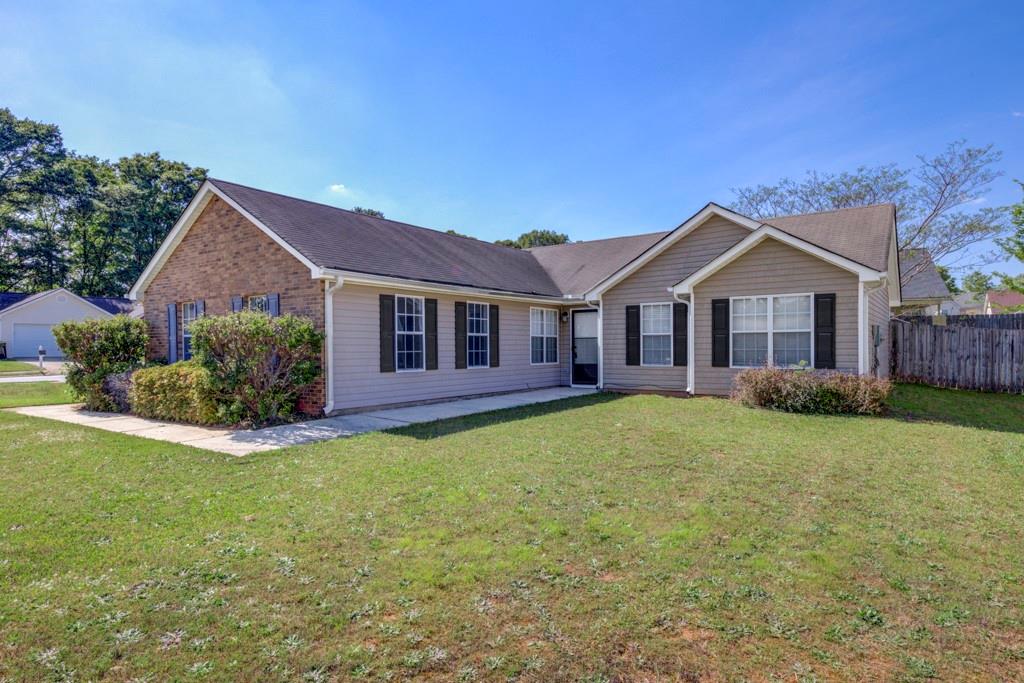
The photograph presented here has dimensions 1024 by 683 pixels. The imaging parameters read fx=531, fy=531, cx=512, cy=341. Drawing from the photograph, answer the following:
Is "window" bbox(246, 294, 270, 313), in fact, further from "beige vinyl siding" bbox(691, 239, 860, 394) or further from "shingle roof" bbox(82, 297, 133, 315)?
"shingle roof" bbox(82, 297, 133, 315)

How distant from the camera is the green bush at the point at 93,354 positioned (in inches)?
466

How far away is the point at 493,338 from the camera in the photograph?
13914mm

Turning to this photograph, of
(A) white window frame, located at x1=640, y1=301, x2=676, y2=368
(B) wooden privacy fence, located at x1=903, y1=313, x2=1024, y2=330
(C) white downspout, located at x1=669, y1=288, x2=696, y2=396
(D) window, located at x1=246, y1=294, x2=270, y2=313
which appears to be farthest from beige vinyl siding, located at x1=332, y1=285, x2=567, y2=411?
(B) wooden privacy fence, located at x1=903, y1=313, x2=1024, y2=330

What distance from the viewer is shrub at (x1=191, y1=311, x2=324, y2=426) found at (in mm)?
9148

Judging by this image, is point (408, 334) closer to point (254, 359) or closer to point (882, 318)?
point (254, 359)

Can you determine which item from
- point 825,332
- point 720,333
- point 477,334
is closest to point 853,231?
point 825,332

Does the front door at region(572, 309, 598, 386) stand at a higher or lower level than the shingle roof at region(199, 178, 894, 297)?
lower

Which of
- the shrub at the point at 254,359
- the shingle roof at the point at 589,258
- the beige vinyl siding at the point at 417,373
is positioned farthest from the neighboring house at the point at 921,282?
the shrub at the point at 254,359

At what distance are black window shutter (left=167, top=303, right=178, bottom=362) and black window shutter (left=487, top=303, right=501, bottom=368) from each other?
7.97 m

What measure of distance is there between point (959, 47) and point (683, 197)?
10.5m

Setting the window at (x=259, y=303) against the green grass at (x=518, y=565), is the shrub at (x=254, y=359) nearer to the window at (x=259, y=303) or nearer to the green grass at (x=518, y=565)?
the window at (x=259, y=303)

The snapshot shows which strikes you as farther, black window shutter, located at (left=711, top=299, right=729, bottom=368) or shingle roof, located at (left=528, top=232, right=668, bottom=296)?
shingle roof, located at (left=528, top=232, right=668, bottom=296)

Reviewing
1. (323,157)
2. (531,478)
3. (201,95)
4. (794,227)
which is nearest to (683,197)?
(794,227)

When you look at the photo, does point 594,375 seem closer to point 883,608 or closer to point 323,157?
point 323,157
